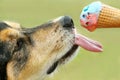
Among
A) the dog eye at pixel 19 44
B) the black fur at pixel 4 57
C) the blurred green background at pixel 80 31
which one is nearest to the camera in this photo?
the black fur at pixel 4 57

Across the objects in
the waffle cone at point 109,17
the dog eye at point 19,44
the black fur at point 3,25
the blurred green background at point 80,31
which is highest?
the waffle cone at point 109,17

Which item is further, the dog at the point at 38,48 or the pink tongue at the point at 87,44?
the pink tongue at the point at 87,44

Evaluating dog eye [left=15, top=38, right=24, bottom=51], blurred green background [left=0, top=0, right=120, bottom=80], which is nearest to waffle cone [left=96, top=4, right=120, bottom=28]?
blurred green background [left=0, top=0, right=120, bottom=80]

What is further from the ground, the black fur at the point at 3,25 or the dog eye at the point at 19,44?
the black fur at the point at 3,25

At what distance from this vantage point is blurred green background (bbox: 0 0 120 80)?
1046cm

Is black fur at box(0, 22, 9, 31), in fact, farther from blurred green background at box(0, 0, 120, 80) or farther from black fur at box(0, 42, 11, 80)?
blurred green background at box(0, 0, 120, 80)

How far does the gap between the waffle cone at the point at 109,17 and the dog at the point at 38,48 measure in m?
0.34

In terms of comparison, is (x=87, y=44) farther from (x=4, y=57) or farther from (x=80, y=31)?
(x=80, y=31)

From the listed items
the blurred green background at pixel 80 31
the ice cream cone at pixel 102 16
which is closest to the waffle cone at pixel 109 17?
the ice cream cone at pixel 102 16

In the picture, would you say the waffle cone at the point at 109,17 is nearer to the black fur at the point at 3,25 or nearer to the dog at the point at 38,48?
the dog at the point at 38,48

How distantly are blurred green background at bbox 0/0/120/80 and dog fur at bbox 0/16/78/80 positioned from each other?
29 centimetres

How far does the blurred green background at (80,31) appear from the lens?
10461 mm

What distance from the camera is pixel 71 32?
6934mm

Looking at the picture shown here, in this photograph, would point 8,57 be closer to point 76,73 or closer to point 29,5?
point 76,73
